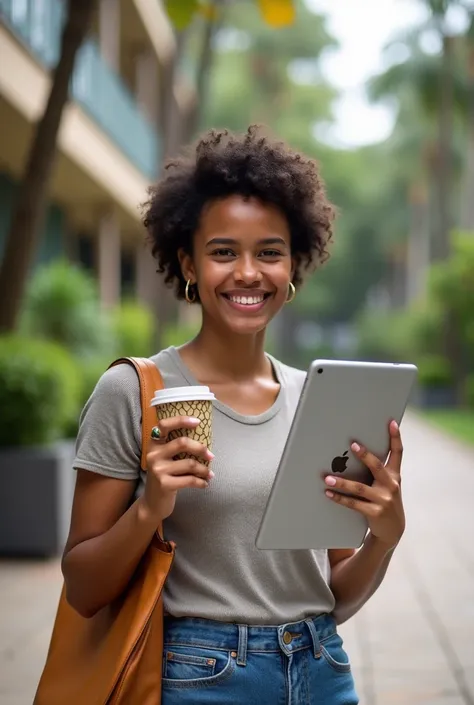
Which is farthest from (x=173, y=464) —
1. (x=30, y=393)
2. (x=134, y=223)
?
(x=134, y=223)

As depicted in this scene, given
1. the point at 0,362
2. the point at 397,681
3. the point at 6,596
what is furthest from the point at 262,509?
the point at 0,362

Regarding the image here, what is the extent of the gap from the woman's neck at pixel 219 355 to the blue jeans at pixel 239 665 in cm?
55

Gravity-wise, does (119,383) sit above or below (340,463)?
above

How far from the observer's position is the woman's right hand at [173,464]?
1.97 meters

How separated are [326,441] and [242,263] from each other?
449 mm

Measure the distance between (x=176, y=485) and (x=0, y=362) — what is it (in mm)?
6243

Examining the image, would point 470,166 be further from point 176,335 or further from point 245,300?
point 245,300

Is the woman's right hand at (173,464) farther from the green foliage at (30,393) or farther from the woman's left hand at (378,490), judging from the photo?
the green foliage at (30,393)

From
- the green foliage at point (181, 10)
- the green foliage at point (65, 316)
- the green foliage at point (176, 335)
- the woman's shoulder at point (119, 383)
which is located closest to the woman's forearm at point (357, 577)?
the woman's shoulder at point (119, 383)

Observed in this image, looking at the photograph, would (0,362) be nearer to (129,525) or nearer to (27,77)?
(27,77)

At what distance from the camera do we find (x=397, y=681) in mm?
5176

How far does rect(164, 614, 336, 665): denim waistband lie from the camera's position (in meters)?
2.27

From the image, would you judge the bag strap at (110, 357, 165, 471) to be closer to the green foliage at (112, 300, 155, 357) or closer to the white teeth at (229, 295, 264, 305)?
the white teeth at (229, 295, 264, 305)

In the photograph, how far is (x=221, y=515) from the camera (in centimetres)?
234
